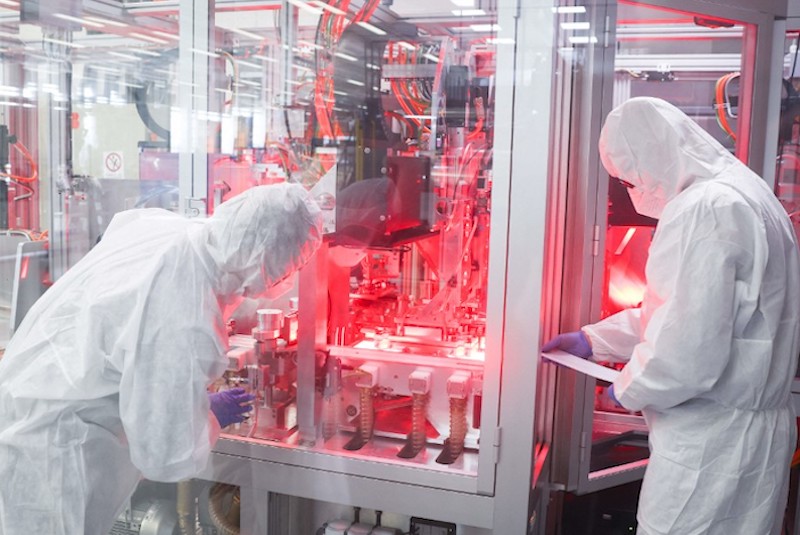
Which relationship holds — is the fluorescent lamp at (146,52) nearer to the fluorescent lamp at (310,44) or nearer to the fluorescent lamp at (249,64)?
the fluorescent lamp at (249,64)

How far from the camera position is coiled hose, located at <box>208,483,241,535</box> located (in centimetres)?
218

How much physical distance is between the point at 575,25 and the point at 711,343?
3.12ft

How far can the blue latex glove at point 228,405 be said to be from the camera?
6.15 ft

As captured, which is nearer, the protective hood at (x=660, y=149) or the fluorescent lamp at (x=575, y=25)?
the protective hood at (x=660, y=149)

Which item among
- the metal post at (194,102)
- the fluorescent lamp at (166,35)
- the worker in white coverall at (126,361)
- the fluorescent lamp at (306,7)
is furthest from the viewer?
the fluorescent lamp at (166,35)

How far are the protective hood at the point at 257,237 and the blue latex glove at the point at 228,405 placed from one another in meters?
0.27

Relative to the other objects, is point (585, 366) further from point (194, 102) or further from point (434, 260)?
point (194, 102)

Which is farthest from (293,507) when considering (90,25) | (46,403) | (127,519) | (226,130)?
(90,25)

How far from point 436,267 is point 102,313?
97 cm

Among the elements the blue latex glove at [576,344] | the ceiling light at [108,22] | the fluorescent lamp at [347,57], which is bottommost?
the blue latex glove at [576,344]

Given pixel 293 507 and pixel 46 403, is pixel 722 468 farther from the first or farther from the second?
pixel 46 403

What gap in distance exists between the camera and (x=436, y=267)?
2.22m

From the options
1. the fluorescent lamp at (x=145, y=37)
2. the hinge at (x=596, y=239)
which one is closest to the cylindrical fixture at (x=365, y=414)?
the hinge at (x=596, y=239)

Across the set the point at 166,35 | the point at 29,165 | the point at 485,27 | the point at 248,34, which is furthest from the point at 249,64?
the point at 485,27
